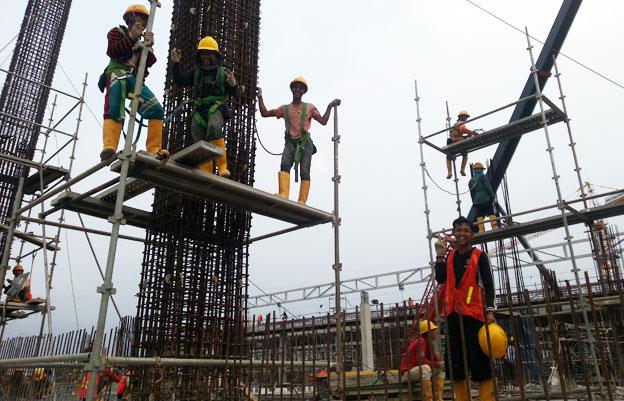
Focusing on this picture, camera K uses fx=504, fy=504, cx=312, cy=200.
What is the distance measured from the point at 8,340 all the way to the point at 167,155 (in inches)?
344

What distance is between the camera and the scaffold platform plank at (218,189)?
264 inches

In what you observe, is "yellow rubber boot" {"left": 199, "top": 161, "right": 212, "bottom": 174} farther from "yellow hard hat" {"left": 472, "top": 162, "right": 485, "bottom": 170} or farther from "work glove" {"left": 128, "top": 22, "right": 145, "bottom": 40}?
"yellow hard hat" {"left": 472, "top": 162, "right": 485, "bottom": 170}

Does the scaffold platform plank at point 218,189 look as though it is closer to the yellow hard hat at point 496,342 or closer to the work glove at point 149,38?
the work glove at point 149,38

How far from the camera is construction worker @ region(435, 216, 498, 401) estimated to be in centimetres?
523

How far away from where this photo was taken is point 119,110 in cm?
696

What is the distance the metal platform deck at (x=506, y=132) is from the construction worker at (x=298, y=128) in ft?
19.2

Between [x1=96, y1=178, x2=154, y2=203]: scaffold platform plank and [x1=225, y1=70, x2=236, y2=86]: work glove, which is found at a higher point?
[x1=225, y1=70, x2=236, y2=86]: work glove

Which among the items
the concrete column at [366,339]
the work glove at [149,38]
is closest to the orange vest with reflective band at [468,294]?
the work glove at [149,38]

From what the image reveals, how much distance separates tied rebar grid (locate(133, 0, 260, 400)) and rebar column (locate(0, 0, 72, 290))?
11.4 m

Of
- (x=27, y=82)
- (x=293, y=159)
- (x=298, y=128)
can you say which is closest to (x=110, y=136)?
(x=293, y=159)

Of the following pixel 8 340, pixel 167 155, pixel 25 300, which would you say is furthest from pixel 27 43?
pixel 167 155

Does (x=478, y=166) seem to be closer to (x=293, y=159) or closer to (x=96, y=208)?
(x=293, y=159)

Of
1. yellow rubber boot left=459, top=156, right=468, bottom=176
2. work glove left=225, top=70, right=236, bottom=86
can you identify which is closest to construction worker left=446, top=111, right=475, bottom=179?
yellow rubber boot left=459, top=156, right=468, bottom=176

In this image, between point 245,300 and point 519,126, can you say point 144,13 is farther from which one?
point 519,126
